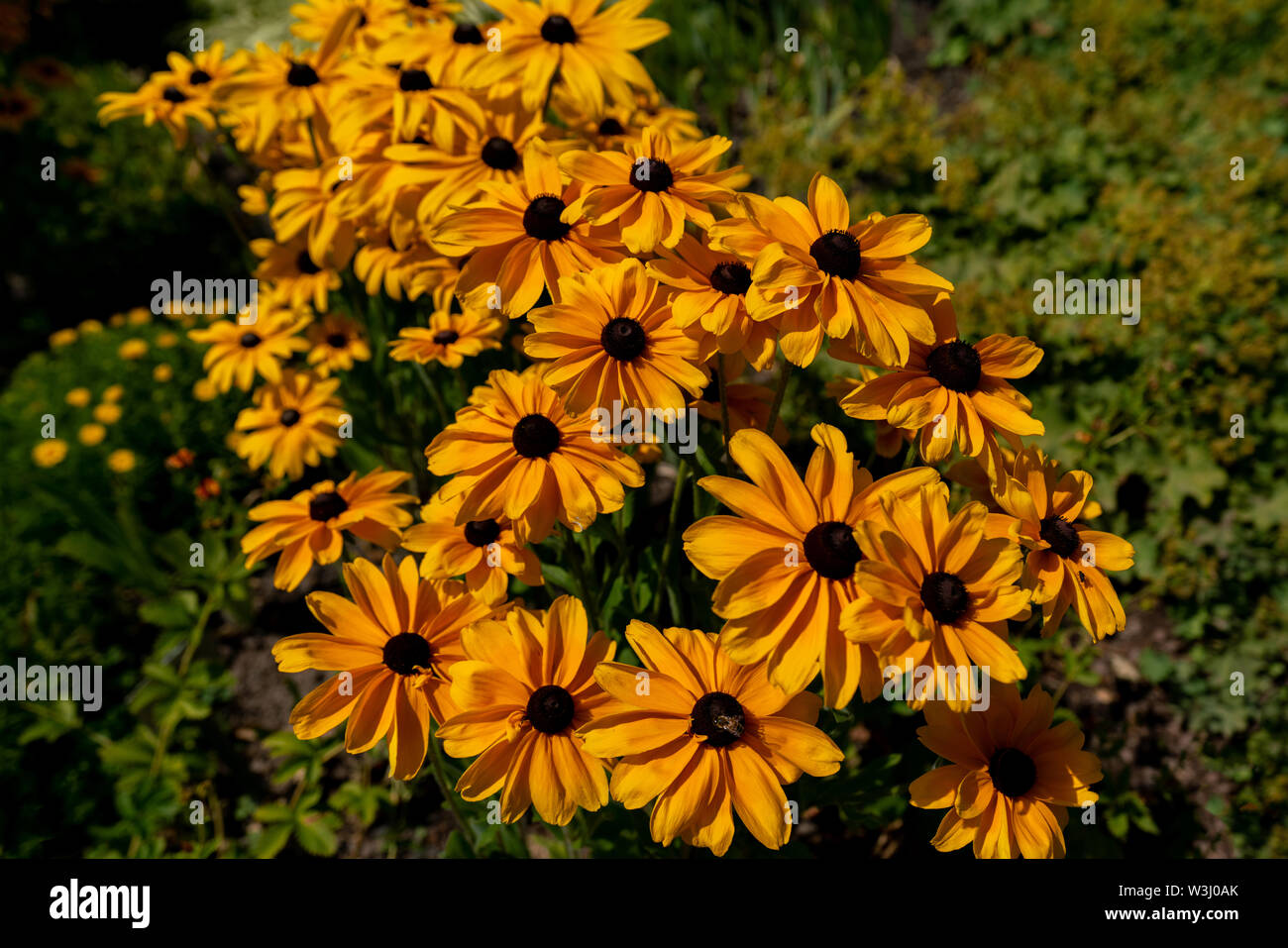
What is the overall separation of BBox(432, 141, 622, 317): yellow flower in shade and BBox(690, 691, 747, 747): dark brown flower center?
76 cm

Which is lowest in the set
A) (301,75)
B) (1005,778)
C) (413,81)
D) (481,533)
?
(1005,778)

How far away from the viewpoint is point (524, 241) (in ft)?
4.81

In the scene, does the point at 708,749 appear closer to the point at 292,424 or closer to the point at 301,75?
the point at 292,424

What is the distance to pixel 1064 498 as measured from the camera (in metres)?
1.35

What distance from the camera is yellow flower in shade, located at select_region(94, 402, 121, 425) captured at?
3256 millimetres

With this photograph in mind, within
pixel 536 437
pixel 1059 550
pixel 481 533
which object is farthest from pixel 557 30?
pixel 1059 550

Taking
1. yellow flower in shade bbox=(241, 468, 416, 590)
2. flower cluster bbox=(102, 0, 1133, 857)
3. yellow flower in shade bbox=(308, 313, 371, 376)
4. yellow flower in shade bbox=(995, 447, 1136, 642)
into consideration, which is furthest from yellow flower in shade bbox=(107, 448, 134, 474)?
yellow flower in shade bbox=(995, 447, 1136, 642)

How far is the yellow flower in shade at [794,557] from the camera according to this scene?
3.59ft

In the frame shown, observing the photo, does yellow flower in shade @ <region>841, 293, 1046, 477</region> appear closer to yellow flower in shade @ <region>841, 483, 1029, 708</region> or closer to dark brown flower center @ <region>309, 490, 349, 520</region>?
yellow flower in shade @ <region>841, 483, 1029, 708</region>

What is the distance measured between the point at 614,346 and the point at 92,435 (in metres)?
3.08

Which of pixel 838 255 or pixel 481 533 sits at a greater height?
pixel 838 255

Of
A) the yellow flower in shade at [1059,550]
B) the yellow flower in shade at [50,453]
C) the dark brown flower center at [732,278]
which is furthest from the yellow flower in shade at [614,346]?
the yellow flower in shade at [50,453]
